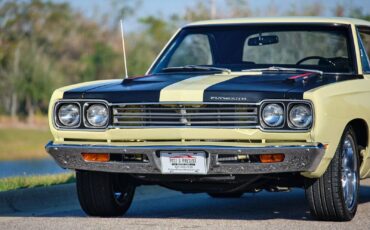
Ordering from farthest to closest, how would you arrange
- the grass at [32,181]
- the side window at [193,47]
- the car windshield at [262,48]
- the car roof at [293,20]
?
the grass at [32,181] → the side window at [193,47] → the car roof at [293,20] → the car windshield at [262,48]

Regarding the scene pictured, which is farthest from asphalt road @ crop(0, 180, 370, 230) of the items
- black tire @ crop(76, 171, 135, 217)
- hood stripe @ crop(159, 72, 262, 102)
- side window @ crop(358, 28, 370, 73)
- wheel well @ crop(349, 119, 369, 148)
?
side window @ crop(358, 28, 370, 73)

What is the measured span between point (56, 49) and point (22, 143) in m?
28.5

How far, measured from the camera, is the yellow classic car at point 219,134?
7.68 m

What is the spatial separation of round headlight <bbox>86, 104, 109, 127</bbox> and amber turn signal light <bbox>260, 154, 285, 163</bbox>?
1.16 m

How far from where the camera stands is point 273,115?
7723 mm

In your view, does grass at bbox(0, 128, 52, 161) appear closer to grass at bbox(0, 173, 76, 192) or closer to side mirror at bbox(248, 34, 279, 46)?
grass at bbox(0, 173, 76, 192)

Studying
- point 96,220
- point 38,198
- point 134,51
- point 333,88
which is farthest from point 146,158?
point 134,51

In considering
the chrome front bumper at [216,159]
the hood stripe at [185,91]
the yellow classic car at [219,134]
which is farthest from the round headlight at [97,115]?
the hood stripe at [185,91]

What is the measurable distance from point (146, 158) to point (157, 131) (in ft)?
0.70

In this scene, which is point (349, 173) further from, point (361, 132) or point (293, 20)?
point (293, 20)

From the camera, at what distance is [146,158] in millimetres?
7895

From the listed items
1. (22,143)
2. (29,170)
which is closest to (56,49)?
(22,143)

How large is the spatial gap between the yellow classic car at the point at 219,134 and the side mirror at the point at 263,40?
2.17 ft

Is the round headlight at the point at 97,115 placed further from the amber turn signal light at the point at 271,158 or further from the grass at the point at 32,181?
the grass at the point at 32,181
